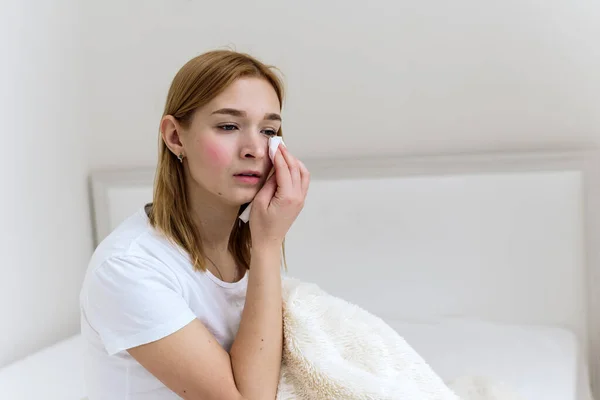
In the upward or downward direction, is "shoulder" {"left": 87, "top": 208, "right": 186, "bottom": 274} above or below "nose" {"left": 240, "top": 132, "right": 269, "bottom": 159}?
below

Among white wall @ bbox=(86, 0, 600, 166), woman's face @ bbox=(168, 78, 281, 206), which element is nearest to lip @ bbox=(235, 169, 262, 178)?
woman's face @ bbox=(168, 78, 281, 206)

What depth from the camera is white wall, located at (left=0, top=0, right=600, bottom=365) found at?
1789 mm

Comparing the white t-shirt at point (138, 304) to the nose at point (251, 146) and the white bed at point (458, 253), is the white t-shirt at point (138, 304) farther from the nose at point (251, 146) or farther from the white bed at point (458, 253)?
the white bed at point (458, 253)

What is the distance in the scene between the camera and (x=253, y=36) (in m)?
2.07

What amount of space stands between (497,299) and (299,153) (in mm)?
752

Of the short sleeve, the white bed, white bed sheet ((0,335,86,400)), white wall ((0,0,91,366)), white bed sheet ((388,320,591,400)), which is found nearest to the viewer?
the short sleeve

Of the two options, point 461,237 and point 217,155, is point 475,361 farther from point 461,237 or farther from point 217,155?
point 217,155

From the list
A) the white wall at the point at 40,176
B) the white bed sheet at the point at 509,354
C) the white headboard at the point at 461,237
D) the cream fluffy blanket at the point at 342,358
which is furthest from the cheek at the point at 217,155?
the white wall at the point at 40,176

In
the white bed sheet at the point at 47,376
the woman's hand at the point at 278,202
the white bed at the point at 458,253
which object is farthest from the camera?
the white bed at the point at 458,253

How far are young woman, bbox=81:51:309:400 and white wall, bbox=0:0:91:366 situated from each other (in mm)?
985

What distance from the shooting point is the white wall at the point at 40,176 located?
1886 millimetres

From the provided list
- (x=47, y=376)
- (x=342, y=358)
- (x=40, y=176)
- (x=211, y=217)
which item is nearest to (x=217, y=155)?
(x=211, y=217)

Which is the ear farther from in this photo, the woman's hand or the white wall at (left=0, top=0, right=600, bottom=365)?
the white wall at (left=0, top=0, right=600, bottom=365)

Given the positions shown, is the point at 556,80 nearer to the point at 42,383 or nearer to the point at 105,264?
the point at 105,264
